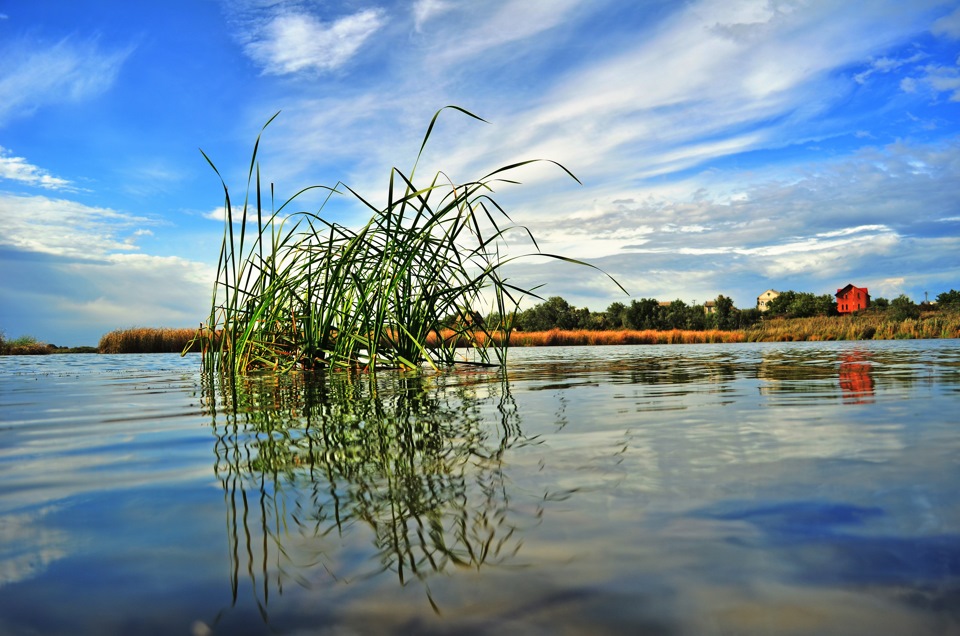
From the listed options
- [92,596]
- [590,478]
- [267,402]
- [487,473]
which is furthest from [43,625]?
[267,402]

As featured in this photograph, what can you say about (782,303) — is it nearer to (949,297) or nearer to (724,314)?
(949,297)

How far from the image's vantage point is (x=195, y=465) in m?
1.54

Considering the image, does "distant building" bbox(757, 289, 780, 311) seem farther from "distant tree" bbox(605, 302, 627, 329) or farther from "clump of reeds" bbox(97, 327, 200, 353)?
"clump of reeds" bbox(97, 327, 200, 353)

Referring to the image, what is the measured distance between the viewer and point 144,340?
1988cm

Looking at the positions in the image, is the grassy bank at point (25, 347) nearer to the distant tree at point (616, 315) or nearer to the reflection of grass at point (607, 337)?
the reflection of grass at point (607, 337)

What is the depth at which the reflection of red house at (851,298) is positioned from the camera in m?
94.0

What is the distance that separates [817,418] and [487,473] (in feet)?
4.59

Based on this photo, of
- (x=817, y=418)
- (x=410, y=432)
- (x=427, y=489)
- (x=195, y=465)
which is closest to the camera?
(x=427, y=489)

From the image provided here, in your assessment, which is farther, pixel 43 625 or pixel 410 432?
pixel 410 432

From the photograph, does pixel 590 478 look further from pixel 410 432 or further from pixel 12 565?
pixel 12 565

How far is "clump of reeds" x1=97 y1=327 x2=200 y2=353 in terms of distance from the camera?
64.1ft

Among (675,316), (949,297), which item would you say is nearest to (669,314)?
(675,316)

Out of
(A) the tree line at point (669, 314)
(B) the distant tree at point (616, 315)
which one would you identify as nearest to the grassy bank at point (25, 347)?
(A) the tree line at point (669, 314)

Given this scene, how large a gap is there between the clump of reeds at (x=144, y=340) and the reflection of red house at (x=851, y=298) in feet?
320
